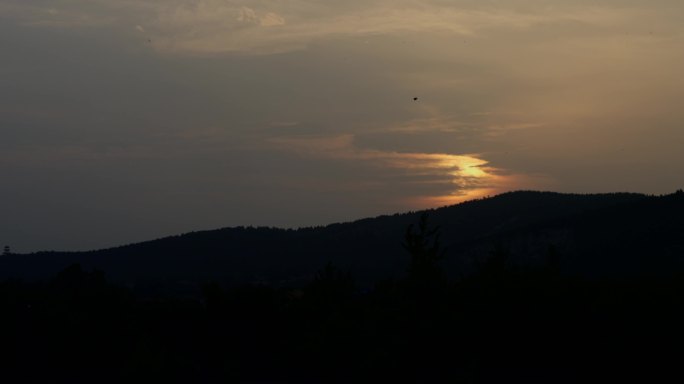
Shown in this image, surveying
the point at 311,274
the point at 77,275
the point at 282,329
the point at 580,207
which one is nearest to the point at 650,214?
the point at 580,207

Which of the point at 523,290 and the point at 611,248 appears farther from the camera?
the point at 611,248

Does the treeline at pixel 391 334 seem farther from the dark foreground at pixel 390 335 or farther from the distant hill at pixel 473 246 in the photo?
the distant hill at pixel 473 246

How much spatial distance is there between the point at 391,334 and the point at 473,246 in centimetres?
10794

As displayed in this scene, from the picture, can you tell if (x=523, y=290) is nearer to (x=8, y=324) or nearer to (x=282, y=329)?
(x=282, y=329)

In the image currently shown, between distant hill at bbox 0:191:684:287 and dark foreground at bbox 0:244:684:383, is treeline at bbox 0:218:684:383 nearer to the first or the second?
dark foreground at bbox 0:244:684:383

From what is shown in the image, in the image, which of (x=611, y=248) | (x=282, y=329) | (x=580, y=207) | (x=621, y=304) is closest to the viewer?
(x=621, y=304)

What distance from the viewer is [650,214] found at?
130 meters

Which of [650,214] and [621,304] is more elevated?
[650,214]

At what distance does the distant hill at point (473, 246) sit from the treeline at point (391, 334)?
60456 millimetres

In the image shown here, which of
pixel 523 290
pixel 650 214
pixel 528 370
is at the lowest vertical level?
pixel 528 370

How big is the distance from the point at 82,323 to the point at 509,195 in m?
143

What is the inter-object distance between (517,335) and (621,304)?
5150mm

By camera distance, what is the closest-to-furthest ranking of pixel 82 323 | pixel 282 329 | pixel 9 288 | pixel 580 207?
pixel 82 323, pixel 282 329, pixel 9 288, pixel 580 207

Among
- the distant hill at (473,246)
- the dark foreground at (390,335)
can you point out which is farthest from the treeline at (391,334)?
the distant hill at (473,246)
